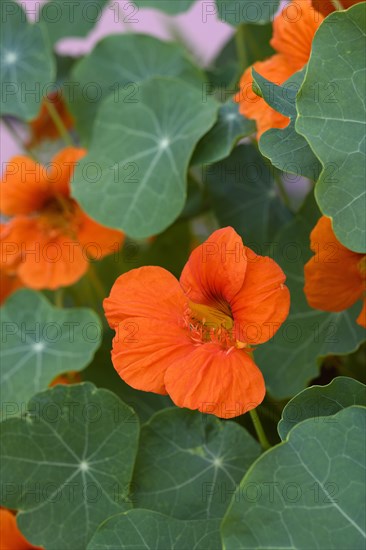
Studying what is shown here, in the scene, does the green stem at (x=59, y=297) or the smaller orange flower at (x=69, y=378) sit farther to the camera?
the green stem at (x=59, y=297)

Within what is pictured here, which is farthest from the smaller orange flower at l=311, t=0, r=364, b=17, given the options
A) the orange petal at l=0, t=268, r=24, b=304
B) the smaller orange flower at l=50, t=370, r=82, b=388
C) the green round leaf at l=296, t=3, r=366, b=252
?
the orange petal at l=0, t=268, r=24, b=304

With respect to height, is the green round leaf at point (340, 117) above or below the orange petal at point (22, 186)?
above

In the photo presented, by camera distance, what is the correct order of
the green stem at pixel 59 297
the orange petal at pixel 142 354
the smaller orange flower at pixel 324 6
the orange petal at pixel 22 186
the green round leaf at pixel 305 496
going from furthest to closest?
the green stem at pixel 59 297, the orange petal at pixel 22 186, the smaller orange flower at pixel 324 6, the orange petal at pixel 142 354, the green round leaf at pixel 305 496

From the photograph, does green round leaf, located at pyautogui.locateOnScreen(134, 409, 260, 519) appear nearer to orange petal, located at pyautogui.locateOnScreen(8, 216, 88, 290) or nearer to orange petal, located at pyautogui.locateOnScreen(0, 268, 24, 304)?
orange petal, located at pyautogui.locateOnScreen(8, 216, 88, 290)

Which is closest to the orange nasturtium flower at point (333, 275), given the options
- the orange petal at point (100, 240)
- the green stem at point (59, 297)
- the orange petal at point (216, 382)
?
the orange petal at point (216, 382)

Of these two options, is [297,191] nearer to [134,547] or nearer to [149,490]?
[149,490]

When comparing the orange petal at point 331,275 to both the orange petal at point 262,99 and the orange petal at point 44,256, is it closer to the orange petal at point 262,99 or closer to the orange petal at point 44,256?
the orange petal at point 262,99

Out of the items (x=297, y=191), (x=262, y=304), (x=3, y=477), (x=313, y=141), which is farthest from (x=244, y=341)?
(x=297, y=191)
